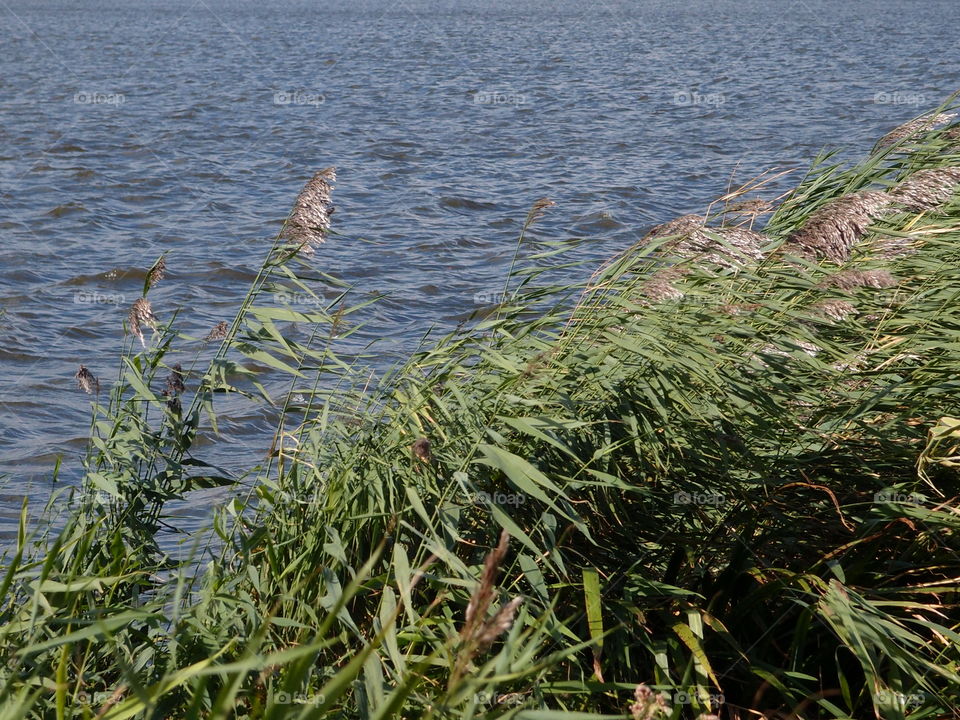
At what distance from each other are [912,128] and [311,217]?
2696 millimetres

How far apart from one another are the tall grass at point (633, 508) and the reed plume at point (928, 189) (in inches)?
0.4

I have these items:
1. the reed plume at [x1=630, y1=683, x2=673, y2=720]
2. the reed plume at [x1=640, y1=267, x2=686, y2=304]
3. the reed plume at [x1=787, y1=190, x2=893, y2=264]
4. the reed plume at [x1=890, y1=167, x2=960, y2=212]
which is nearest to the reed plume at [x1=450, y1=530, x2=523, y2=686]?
the reed plume at [x1=630, y1=683, x2=673, y2=720]

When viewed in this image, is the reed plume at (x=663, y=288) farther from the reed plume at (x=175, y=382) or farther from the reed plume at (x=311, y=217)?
the reed plume at (x=175, y=382)

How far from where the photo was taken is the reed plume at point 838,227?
3150mm

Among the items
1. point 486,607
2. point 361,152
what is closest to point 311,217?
point 486,607

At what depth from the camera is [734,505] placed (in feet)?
11.8

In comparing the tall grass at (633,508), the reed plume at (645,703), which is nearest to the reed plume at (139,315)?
the tall grass at (633,508)

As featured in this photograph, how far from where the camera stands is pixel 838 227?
317 cm

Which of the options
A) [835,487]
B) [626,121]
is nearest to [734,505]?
[835,487]

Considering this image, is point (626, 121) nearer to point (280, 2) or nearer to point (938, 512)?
point (938, 512)

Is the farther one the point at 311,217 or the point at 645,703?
the point at 311,217

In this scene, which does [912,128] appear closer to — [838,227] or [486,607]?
[838,227]

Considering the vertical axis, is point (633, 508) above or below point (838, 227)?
below

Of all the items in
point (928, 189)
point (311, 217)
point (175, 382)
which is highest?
point (928, 189)
